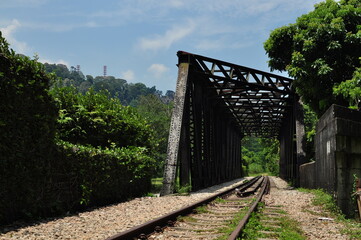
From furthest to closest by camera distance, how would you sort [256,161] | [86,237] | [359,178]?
1. [256,161]
2. [359,178]
3. [86,237]

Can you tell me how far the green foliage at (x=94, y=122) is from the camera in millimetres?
13000

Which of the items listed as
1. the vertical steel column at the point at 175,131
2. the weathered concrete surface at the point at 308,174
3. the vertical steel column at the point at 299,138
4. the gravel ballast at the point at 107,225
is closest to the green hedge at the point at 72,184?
the gravel ballast at the point at 107,225

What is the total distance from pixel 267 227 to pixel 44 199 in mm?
4428

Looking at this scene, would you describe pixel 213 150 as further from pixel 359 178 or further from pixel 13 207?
pixel 13 207

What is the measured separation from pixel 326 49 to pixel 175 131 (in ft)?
26.7

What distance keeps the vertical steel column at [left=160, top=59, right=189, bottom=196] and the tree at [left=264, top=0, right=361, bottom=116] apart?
17.6 ft

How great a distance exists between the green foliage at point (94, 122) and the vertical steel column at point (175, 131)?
1997 mm

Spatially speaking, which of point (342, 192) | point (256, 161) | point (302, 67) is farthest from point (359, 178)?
point (256, 161)

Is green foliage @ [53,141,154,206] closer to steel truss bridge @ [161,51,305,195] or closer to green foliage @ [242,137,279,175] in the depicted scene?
steel truss bridge @ [161,51,305,195]

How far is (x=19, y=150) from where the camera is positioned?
21.4 feet

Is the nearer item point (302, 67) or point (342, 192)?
point (342, 192)

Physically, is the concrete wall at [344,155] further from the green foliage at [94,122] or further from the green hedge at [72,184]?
the green foliage at [94,122]

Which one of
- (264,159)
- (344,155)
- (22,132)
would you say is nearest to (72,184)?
(22,132)

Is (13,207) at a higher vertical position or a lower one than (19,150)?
lower
